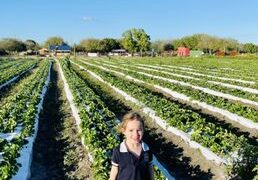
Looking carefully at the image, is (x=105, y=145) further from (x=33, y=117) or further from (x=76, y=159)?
(x=33, y=117)

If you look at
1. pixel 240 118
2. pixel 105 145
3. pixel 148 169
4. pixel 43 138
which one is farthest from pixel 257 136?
pixel 148 169

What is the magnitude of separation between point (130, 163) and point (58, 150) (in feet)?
23.5

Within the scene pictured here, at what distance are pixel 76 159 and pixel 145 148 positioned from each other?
601 centimetres

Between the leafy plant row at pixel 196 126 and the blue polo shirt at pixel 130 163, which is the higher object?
the blue polo shirt at pixel 130 163

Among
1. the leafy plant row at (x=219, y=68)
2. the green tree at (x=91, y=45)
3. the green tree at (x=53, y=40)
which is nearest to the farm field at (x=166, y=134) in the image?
the leafy plant row at (x=219, y=68)

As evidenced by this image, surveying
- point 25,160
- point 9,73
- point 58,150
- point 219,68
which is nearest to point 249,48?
point 219,68

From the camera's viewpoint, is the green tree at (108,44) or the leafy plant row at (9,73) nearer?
the leafy plant row at (9,73)

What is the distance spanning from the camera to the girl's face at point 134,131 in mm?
4438

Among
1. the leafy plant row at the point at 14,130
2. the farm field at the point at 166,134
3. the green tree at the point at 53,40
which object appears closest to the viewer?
the leafy plant row at the point at 14,130

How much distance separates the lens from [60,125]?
14445 millimetres

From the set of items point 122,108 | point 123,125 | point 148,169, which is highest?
point 123,125

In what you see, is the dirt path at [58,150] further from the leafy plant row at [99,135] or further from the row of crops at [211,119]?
the row of crops at [211,119]

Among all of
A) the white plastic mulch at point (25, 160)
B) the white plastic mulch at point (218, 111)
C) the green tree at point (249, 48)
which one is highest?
the white plastic mulch at point (25, 160)

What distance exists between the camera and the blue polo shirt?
4.57 metres
